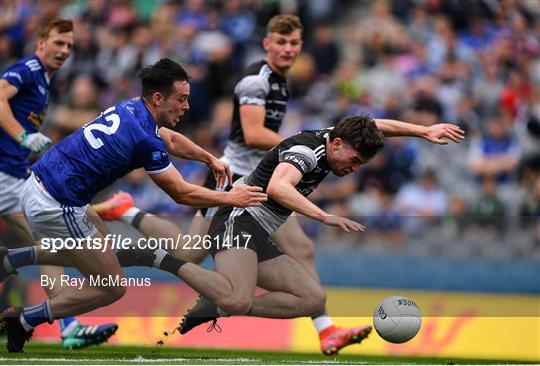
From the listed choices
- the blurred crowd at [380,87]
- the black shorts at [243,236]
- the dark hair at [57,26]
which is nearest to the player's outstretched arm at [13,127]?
the dark hair at [57,26]

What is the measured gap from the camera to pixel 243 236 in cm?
1002

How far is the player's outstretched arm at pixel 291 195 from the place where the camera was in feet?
29.4

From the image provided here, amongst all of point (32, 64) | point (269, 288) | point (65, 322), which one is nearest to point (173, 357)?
point (269, 288)

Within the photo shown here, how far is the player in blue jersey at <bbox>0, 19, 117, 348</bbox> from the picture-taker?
10867 mm

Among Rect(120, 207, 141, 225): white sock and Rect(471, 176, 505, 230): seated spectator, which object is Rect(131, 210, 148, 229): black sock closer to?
Rect(120, 207, 141, 225): white sock

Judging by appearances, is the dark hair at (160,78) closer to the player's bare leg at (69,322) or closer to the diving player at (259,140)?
the player's bare leg at (69,322)

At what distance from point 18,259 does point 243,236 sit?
1882mm

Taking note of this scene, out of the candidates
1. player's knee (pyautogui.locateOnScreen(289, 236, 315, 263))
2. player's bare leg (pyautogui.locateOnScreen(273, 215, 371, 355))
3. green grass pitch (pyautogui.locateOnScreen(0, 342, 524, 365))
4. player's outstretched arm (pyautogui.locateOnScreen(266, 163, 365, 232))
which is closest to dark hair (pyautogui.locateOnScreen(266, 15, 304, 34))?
player's bare leg (pyautogui.locateOnScreen(273, 215, 371, 355))

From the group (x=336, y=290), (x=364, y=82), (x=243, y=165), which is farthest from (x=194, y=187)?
(x=364, y=82)

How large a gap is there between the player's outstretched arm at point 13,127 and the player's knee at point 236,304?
2.13m

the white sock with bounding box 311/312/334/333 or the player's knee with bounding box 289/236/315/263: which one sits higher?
the player's knee with bounding box 289/236/315/263

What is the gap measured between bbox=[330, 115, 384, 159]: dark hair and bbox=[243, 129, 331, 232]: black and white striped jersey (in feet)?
0.77

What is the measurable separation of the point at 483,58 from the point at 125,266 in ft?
27.6

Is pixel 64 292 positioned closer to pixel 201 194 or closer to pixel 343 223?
pixel 201 194
